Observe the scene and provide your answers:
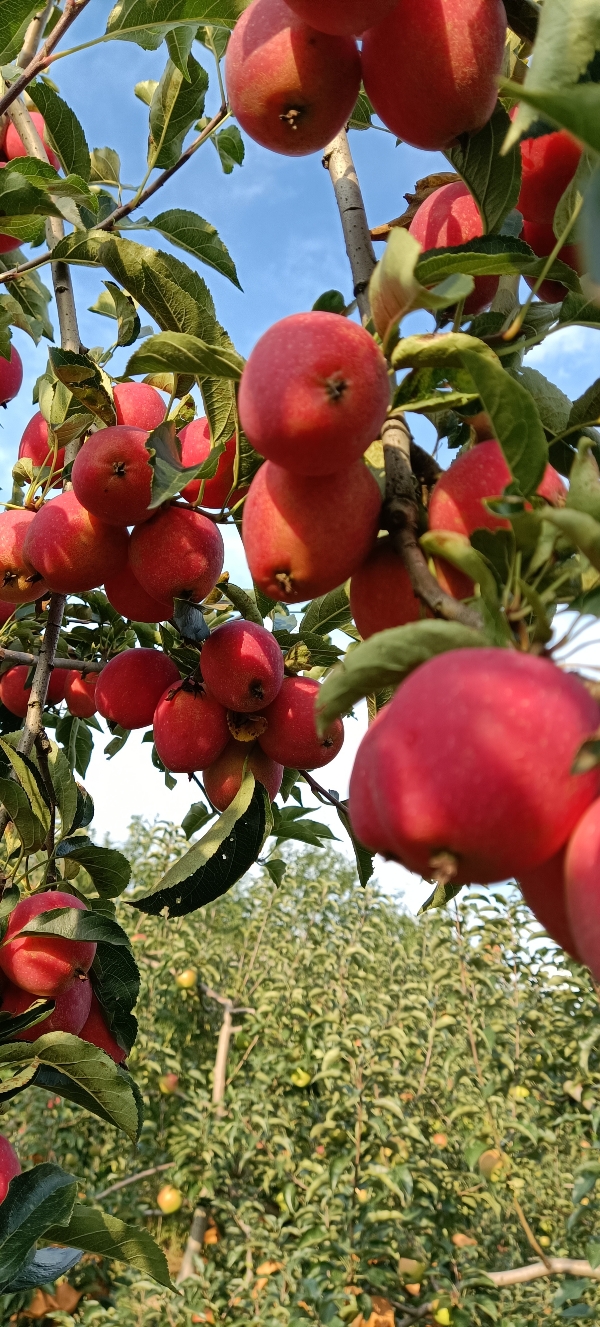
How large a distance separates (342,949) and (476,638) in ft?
13.0

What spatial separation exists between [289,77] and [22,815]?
3.34ft

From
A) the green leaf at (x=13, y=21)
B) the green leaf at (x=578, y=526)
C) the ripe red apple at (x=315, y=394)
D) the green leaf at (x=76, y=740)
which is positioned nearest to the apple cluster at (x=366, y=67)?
the ripe red apple at (x=315, y=394)

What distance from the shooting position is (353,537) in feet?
2.38

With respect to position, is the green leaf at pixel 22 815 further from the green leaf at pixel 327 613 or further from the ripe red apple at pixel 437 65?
the ripe red apple at pixel 437 65

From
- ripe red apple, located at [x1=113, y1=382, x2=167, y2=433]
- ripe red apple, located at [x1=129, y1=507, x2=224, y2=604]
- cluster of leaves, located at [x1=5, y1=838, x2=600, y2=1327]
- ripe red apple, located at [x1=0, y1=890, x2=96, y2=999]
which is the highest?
ripe red apple, located at [x1=113, y1=382, x2=167, y2=433]

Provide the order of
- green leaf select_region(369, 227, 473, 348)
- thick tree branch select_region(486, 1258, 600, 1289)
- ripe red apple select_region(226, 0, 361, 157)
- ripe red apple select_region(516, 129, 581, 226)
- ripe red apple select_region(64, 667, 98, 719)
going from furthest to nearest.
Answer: thick tree branch select_region(486, 1258, 600, 1289) < ripe red apple select_region(64, 667, 98, 719) < ripe red apple select_region(516, 129, 581, 226) < ripe red apple select_region(226, 0, 361, 157) < green leaf select_region(369, 227, 473, 348)

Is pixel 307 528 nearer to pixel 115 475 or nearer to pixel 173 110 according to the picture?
pixel 115 475

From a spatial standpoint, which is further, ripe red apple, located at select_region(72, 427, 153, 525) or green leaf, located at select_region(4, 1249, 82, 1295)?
green leaf, located at select_region(4, 1249, 82, 1295)

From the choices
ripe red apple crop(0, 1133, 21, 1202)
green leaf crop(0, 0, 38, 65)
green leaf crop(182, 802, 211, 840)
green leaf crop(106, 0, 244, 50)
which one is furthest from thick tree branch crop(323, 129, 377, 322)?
green leaf crop(182, 802, 211, 840)

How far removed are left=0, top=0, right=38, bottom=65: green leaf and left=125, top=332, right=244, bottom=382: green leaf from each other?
87cm

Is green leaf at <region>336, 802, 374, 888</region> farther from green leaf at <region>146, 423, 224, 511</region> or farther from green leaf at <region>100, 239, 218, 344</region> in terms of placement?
green leaf at <region>100, 239, 218, 344</region>

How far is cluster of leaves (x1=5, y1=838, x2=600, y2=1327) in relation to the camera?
10.9 feet

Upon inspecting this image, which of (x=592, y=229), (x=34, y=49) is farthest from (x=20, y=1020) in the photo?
(x=34, y=49)

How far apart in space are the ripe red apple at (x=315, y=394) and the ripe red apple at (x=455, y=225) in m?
0.31
